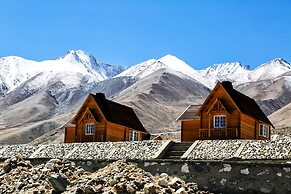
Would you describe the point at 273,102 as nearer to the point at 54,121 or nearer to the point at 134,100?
the point at 134,100

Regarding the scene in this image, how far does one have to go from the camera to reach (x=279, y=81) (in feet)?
541

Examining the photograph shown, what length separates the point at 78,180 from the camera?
16.5m

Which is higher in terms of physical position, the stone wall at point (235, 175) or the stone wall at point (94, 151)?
the stone wall at point (94, 151)

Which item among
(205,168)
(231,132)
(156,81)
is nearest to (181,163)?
(205,168)

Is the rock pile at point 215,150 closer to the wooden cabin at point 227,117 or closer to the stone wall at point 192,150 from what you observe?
the stone wall at point 192,150

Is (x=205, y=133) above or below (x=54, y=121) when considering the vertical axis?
below

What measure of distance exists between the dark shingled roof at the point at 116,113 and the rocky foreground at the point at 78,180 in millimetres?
20744

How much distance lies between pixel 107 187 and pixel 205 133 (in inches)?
833

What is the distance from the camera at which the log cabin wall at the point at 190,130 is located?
1523 inches

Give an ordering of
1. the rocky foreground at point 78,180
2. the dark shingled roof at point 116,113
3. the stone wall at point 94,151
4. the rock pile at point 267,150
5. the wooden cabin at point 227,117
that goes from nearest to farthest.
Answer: the rocky foreground at point 78,180 → the rock pile at point 267,150 → the stone wall at point 94,151 → the wooden cabin at point 227,117 → the dark shingled roof at point 116,113

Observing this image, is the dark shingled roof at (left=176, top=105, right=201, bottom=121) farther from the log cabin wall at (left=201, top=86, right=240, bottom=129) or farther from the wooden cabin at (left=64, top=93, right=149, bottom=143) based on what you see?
the wooden cabin at (left=64, top=93, right=149, bottom=143)

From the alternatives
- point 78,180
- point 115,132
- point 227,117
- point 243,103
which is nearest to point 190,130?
point 227,117

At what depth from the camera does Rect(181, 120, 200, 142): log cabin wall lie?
38.7m

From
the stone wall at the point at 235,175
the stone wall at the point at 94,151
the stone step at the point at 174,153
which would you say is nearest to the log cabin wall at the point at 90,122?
the stone wall at the point at 94,151
